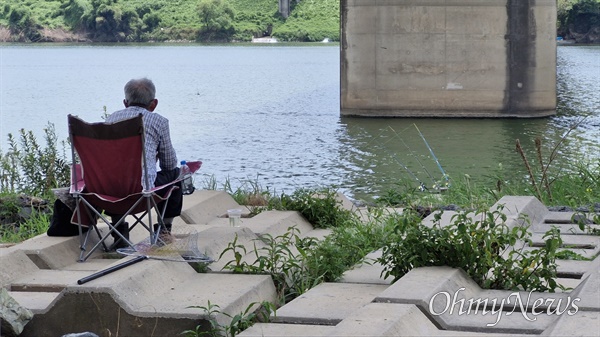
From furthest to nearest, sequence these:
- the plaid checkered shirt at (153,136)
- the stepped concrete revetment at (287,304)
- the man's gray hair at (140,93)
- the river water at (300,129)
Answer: the river water at (300,129), the man's gray hair at (140,93), the plaid checkered shirt at (153,136), the stepped concrete revetment at (287,304)

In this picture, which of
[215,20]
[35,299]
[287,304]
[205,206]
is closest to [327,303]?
[287,304]

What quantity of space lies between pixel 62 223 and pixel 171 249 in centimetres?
92

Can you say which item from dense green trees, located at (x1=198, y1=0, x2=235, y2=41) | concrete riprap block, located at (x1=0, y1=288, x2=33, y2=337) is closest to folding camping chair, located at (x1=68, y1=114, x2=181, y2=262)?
concrete riprap block, located at (x1=0, y1=288, x2=33, y2=337)

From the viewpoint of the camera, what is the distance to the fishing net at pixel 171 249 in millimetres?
5762

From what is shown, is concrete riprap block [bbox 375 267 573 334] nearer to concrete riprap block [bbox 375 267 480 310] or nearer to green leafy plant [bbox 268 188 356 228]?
concrete riprap block [bbox 375 267 480 310]

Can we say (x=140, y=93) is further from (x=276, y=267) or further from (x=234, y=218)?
(x=276, y=267)

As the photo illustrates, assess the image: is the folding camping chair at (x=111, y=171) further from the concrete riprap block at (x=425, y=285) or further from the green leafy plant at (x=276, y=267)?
the concrete riprap block at (x=425, y=285)

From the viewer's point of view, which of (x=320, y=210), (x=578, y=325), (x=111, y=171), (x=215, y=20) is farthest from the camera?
(x=215, y=20)

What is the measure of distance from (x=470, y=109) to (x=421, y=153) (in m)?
7.20

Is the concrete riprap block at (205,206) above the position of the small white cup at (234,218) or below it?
below

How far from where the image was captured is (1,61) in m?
76.5

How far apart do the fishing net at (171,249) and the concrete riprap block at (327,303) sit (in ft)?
2.63

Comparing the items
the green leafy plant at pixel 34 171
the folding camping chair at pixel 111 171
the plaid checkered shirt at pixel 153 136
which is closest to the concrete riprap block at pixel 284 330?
the folding camping chair at pixel 111 171

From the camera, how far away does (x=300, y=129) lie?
87.1 feet
